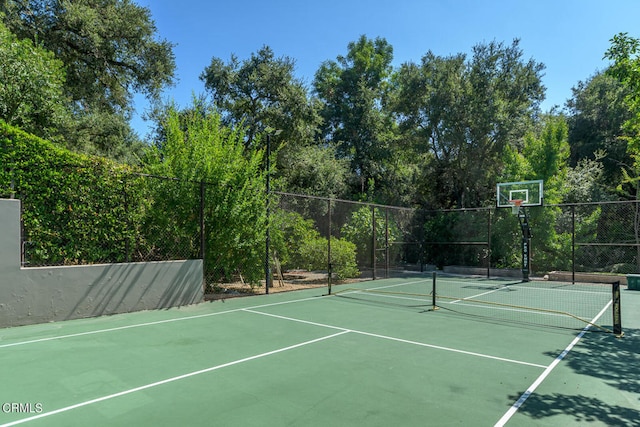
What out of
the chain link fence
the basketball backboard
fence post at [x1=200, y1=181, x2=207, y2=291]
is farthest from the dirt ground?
the basketball backboard

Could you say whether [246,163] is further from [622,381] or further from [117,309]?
[622,381]

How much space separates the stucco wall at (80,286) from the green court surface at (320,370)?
1.17 ft

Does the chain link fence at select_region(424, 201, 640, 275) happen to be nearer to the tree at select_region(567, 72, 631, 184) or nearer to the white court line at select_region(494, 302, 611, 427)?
the tree at select_region(567, 72, 631, 184)

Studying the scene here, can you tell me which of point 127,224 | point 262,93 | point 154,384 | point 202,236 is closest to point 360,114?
point 262,93

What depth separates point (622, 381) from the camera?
4.46 meters

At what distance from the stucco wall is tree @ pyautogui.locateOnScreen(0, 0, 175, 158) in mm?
8797

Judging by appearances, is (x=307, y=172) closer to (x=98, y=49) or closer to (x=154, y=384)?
(x=98, y=49)

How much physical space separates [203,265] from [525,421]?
7.89 meters

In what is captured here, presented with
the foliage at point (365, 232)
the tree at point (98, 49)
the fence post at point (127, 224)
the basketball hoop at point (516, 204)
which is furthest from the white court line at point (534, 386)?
the tree at point (98, 49)

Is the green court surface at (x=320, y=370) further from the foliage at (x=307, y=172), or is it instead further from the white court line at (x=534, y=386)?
the foliage at (x=307, y=172)

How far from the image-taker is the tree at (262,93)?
1753 centimetres

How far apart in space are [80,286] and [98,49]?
11876mm

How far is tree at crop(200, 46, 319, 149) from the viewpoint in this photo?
17531 mm

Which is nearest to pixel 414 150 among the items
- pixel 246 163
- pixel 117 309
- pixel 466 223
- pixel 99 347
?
pixel 466 223
